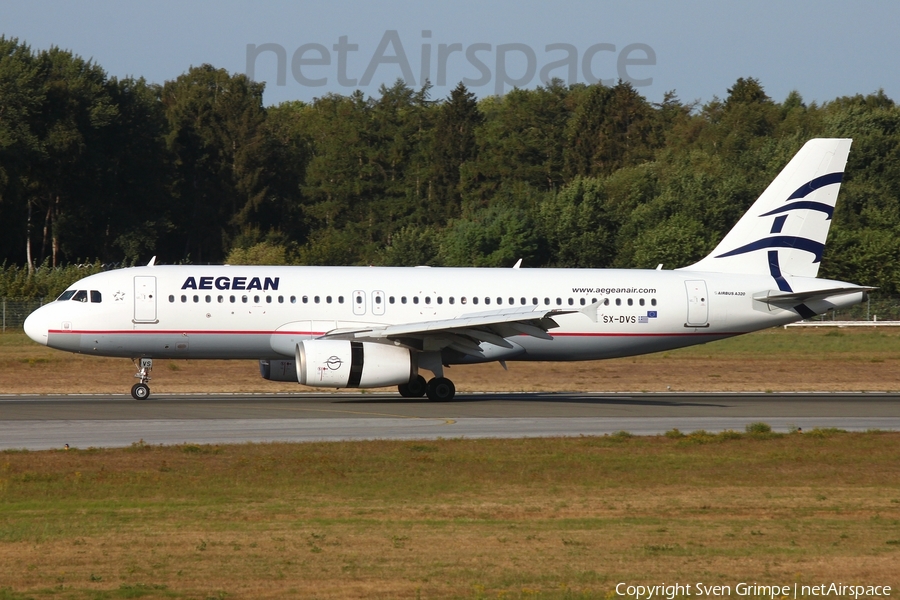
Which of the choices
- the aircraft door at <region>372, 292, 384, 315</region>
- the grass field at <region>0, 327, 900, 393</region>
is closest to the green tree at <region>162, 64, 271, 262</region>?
the grass field at <region>0, 327, 900, 393</region>

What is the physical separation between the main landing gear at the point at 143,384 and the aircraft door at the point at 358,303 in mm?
5684

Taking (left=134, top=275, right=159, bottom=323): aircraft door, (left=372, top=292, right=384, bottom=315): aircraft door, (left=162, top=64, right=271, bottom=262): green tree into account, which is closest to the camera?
(left=134, top=275, right=159, bottom=323): aircraft door

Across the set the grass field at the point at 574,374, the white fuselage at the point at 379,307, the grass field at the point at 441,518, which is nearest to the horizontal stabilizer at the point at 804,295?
the white fuselage at the point at 379,307

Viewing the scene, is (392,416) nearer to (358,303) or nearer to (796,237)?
(358,303)

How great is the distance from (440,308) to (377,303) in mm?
1803

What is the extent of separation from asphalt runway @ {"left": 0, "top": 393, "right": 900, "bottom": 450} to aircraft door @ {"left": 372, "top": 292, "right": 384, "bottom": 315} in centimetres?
250

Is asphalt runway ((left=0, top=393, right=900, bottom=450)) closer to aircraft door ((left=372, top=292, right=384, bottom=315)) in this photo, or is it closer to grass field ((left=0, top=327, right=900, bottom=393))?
aircraft door ((left=372, top=292, right=384, bottom=315))

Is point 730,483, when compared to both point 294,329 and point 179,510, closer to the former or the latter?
point 179,510

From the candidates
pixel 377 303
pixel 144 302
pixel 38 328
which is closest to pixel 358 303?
pixel 377 303

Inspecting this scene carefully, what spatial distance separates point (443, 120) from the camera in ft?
370

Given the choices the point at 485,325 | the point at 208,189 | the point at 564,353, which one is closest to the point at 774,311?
the point at 564,353

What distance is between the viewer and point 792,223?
35000 millimetres

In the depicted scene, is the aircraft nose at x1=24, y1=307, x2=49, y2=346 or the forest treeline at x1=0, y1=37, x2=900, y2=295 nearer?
the aircraft nose at x1=24, y1=307, x2=49, y2=346

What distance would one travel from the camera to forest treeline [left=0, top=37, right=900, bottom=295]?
81.9 meters
